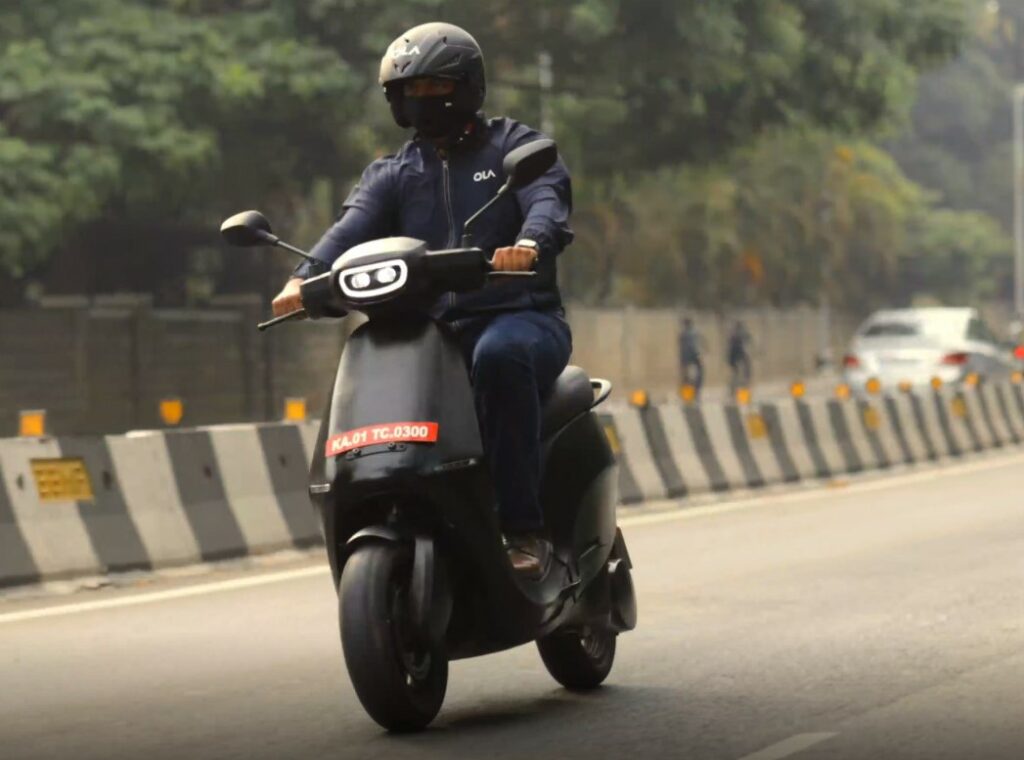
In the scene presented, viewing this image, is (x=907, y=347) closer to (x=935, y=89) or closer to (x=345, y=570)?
(x=345, y=570)

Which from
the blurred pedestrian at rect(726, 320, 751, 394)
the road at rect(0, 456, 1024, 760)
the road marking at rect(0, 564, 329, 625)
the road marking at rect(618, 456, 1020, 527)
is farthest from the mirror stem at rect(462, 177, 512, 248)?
the blurred pedestrian at rect(726, 320, 751, 394)

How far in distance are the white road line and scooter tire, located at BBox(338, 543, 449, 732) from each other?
389 centimetres

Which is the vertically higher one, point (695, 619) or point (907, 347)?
point (695, 619)

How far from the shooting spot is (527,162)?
718 cm

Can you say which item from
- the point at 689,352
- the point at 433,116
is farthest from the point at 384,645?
the point at 689,352

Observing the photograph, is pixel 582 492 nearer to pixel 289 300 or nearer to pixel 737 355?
pixel 289 300

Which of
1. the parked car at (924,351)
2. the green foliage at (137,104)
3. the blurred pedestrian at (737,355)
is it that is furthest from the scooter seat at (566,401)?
the blurred pedestrian at (737,355)

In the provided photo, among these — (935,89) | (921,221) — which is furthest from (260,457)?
(935,89)

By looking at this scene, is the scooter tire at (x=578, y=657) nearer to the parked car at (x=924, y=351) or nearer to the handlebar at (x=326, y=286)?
the handlebar at (x=326, y=286)

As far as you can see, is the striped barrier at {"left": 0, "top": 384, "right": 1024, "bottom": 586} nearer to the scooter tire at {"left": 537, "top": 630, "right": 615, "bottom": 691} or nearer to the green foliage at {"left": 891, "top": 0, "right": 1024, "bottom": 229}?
the scooter tire at {"left": 537, "top": 630, "right": 615, "bottom": 691}

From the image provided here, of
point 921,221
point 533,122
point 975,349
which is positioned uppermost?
point 533,122

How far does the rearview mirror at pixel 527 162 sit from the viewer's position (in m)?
7.17

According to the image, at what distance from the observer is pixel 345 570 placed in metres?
7.07

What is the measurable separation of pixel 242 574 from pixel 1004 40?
116 meters
